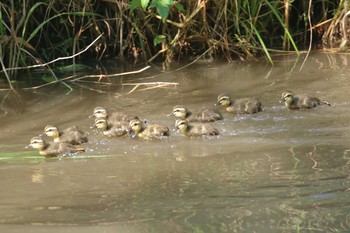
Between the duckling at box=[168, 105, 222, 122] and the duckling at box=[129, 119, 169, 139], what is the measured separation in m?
0.44

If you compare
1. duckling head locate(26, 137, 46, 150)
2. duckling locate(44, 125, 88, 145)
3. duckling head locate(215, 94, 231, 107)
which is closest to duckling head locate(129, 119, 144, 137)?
duckling locate(44, 125, 88, 145)

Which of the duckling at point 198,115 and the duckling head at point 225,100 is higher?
the duckling head at point 225,100

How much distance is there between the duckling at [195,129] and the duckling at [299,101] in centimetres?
88

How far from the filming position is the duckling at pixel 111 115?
21.1 ft

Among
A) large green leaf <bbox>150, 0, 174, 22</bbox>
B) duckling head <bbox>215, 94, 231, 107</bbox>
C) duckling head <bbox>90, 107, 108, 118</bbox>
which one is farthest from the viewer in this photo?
large green leaf <bbox>150, 0, 174, 22</bbox>

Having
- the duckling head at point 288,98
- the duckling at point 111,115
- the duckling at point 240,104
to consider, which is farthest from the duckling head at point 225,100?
the duckling at point 111,115

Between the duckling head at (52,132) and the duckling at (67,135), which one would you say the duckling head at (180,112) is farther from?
the duckling head at (52,132)

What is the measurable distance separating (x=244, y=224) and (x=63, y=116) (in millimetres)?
3340

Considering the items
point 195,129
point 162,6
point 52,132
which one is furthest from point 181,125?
point 162,6

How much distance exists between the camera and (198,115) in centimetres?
652

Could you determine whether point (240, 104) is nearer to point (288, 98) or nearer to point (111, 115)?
point (288, 98)

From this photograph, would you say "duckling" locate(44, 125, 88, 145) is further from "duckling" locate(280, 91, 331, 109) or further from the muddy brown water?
"duckling" locate(280, 91, 331, 109)

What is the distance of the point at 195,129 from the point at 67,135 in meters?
1.00

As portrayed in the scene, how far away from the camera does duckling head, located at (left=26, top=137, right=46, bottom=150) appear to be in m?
5.68
